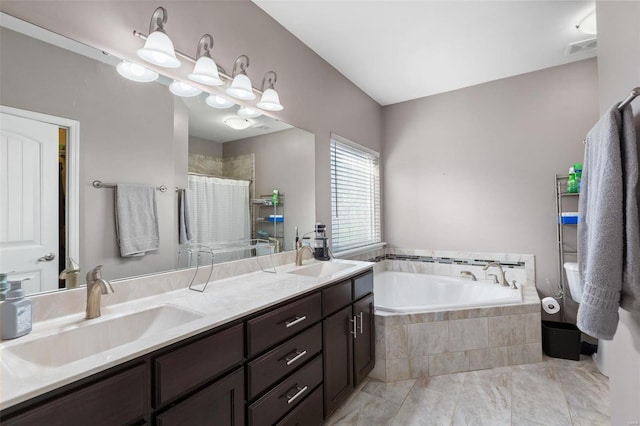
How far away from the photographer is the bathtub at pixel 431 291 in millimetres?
2773

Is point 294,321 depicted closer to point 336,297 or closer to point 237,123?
point 336,297

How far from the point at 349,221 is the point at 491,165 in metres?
1.62

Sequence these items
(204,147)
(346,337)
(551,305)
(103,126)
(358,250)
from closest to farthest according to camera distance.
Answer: (103,126)
(204,147)
(346,337)
(551,305)
(358,250)

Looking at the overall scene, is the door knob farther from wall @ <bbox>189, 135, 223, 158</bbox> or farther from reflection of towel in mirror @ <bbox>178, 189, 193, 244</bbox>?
wall @ <bbox>189, 135, 223, 158</bbox>

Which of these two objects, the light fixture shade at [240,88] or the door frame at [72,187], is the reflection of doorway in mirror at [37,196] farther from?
the light fixture shade at [240,88]

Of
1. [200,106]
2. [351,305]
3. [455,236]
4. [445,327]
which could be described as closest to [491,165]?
[455,236]

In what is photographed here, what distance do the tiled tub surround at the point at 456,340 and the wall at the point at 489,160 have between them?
0.73m

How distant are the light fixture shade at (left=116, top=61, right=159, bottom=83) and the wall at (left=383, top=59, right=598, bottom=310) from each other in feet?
9.41

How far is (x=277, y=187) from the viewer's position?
2.18 meters

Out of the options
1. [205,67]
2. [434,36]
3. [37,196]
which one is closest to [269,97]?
[205,67]

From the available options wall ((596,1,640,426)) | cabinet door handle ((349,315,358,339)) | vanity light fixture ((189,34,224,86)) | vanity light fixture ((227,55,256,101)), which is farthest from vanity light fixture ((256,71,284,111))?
wall ((596,1,640,426))

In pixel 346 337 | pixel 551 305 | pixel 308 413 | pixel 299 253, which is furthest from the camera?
pixel 551 305

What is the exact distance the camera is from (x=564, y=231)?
2773 millimetres

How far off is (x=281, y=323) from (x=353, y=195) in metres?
2.05
